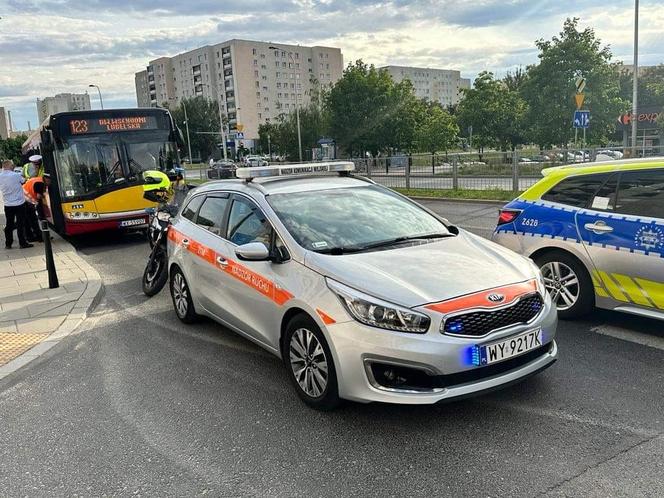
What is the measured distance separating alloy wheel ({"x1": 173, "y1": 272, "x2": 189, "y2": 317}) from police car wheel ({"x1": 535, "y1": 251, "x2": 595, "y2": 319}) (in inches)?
144

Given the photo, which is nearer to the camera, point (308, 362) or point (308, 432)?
point (308, 432)

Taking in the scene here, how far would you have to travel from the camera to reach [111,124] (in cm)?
1235

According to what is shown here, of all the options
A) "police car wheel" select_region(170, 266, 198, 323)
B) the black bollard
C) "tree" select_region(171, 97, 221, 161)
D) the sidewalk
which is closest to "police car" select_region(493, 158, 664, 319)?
"police car wheel" select_region(170, 266, 198, 323)

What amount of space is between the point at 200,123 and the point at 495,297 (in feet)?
338

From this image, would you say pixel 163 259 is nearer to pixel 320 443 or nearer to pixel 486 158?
pixel 320 443

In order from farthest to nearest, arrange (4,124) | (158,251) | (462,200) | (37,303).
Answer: (4,124), (462,200), (158,251), (37,303)

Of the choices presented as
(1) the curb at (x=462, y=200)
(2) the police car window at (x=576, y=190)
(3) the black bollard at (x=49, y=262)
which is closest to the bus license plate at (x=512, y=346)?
(2) the police car window at (x=576, y=190)

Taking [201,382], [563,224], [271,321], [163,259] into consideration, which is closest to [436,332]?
[271,321]

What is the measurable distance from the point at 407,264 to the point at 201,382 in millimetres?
1994

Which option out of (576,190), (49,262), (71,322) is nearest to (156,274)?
(71,322)

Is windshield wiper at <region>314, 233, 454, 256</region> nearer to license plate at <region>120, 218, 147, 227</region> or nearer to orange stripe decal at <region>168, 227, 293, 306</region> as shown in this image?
orange stripe decal at <region>168, 227, 293, 306</region>

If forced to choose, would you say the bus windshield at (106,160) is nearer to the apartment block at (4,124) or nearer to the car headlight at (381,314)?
the car headlight at (381,314)

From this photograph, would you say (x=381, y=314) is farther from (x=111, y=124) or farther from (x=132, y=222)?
(x=111, y=124)

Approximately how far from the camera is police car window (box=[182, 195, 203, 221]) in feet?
19.5
